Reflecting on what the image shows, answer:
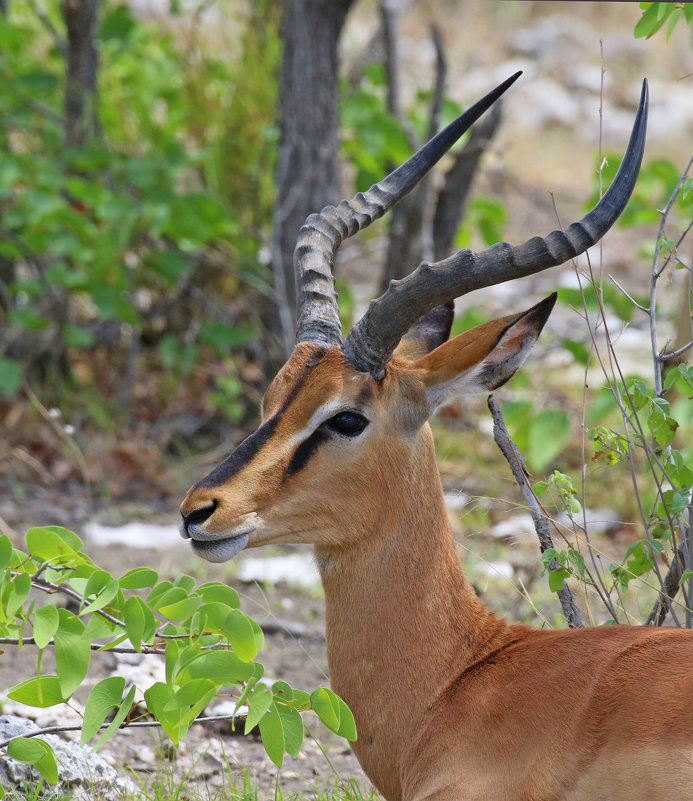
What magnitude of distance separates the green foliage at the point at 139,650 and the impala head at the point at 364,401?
34cm

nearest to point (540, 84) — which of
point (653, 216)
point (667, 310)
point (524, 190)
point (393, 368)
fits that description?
point (524, 190)

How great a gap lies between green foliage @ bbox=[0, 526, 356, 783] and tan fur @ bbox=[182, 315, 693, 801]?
0.36 metres

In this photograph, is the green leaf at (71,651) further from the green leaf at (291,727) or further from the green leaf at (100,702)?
the green leaf at (291,727)

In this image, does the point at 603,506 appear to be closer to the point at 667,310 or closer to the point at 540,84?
the point at 667,310

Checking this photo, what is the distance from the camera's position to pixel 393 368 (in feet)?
11.5

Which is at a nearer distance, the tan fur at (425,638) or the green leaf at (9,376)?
the tan fur at (425,638)

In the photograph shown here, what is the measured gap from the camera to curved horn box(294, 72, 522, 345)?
367cm

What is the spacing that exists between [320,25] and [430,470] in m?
4.71

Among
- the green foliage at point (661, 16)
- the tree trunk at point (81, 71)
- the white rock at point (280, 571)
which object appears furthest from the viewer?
the tree trunk at point (81, 71)

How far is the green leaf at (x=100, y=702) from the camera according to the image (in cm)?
263

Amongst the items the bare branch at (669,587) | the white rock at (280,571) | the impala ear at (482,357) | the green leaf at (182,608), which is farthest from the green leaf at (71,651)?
the white rock at (280,571)

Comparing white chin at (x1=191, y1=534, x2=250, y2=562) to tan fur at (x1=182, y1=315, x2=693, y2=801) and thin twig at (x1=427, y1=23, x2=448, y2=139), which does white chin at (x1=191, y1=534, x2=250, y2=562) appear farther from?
thin twig at (x1=427, y1=23, x2=448, y2=139)

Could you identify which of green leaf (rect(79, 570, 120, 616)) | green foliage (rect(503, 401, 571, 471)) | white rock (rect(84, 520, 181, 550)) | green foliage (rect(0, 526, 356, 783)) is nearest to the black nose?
green foliage (rect(0, 526, 356, 783))

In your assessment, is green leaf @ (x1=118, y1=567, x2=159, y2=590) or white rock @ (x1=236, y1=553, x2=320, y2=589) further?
white rock @ (x1=236, y1=553, x2=320, y2=589)
